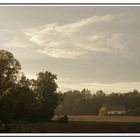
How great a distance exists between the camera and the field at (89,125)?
8.09m

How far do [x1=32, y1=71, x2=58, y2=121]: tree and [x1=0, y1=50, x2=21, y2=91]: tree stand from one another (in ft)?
1.13

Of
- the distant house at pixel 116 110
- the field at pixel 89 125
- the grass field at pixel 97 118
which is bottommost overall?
the field at pixel 89 125

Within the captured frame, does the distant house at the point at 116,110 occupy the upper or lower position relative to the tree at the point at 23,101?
lower

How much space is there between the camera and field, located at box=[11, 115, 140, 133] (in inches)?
318

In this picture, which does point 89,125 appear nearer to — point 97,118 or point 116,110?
point 97,118

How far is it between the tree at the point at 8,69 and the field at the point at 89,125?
0.74m

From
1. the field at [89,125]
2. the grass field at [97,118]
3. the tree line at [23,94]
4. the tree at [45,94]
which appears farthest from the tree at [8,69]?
the grass field at [97,118]

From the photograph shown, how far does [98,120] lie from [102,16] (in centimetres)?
167

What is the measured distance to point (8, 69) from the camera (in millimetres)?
8391

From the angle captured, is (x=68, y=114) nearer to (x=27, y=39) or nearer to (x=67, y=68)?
(x=67, y=68)

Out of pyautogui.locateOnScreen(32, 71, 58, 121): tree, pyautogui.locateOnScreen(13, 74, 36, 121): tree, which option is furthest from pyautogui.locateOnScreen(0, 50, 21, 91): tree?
pyautogui.locateOnScreen(32, 71, 58, 121): tree

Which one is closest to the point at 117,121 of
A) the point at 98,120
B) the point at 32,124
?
the point at 98,120

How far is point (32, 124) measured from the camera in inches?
324

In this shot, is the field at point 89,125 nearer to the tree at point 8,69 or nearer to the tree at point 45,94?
the tree at point 45,94
